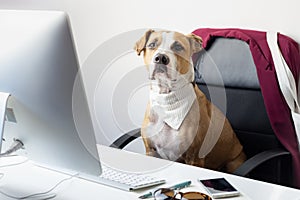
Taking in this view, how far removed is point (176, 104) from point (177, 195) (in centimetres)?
68

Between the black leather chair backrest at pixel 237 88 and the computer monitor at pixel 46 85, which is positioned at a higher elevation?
the computer monitor at pixel 46 85

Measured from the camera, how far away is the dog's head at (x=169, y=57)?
1756 millimetres

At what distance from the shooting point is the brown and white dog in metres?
1.77

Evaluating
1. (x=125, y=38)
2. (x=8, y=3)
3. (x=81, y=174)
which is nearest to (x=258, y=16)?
(x=125, y=38)

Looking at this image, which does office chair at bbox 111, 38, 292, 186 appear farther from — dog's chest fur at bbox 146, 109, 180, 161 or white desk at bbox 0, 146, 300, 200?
white desk at bbox 0, 146, 300, 200

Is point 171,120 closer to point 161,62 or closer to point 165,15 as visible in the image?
point 161,62

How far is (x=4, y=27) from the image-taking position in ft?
3.43

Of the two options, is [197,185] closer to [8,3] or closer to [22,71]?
[22,71]

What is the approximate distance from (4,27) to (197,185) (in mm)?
692

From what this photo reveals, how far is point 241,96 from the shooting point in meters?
1.88

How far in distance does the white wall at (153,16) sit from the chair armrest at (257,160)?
55cm

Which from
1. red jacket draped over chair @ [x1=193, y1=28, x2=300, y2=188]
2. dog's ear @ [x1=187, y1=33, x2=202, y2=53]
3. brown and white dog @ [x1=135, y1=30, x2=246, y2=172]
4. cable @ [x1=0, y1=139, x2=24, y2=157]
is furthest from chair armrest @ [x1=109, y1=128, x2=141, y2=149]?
cable @ [x1=0, y1=139, x2=24, y2=157]

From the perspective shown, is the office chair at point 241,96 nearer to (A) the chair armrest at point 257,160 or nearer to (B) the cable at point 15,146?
(A) the chair armrest at point 257,160

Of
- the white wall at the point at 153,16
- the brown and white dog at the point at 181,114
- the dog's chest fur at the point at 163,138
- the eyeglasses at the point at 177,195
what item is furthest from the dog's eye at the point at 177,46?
the eyeglasses at the point at 177,195
